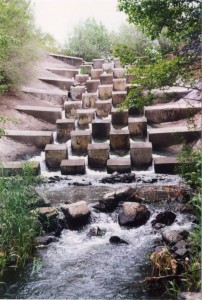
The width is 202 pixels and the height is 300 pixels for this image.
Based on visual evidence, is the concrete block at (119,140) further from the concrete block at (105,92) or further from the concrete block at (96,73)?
the concrete block at (96,73)

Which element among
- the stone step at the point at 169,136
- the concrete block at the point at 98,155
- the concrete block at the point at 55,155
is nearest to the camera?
the concrete block at the point at 98,155

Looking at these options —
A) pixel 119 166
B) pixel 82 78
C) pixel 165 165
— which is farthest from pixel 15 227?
pixel 82 78

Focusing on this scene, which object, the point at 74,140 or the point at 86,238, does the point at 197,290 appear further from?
the point at 74,140

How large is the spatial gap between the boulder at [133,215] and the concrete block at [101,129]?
187 inches

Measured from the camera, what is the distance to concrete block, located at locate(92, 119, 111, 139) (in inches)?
439

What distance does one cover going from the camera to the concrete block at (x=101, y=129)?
11.1 m

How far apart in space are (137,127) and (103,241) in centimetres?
565

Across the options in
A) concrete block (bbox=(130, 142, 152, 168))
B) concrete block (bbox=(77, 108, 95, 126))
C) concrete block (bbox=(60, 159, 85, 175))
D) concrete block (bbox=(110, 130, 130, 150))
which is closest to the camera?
concrete block (bbox=(60, 159, 85, 175))

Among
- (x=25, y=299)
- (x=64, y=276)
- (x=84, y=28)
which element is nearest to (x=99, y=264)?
(x=64, y=276)

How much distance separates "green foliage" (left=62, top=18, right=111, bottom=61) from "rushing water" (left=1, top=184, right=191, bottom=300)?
574 inches

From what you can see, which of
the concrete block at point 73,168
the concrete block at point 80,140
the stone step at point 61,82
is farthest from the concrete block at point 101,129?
the stone step at point 61,82

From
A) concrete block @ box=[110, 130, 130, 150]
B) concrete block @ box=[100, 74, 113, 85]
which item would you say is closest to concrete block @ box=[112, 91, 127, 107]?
concrete block @ box=[100, 74, 113, 85]

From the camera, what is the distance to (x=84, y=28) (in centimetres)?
1986

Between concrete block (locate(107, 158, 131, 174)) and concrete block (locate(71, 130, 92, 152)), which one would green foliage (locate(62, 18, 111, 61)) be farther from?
concrete block (locate(107, 158, 131, 174))
